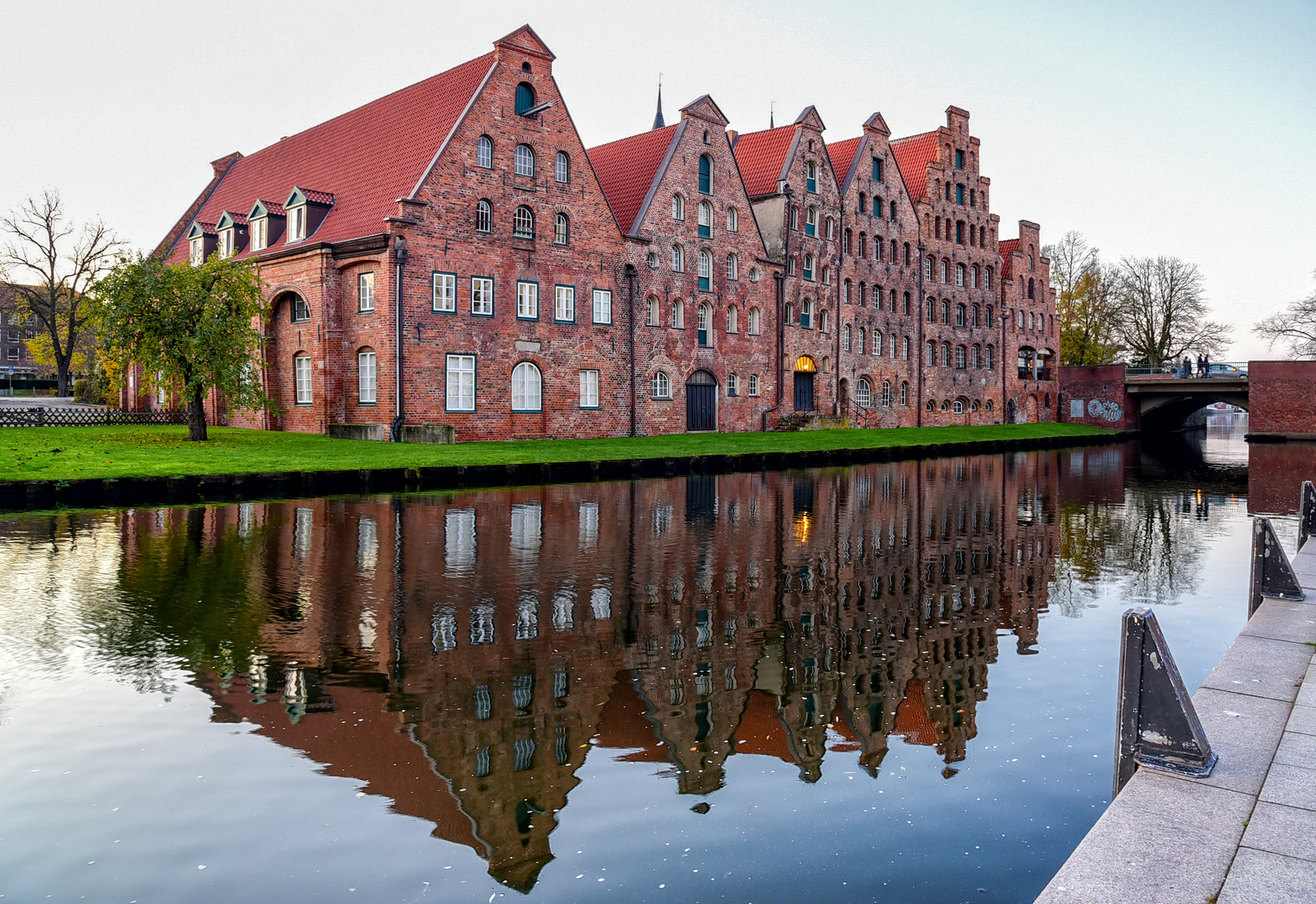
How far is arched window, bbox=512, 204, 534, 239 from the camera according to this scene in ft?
116

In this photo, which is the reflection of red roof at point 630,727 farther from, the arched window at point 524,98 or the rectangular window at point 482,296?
the arched window at point 524,98

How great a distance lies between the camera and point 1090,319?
79.2 meters

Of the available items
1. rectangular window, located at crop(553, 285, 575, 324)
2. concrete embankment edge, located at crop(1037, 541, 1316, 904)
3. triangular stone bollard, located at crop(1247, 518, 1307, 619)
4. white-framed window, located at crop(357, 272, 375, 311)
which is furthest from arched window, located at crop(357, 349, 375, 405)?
concrete embankment edge, located at crop(1037, 541, 1316, 904)

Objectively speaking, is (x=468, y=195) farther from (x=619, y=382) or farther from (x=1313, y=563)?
(x=1313, y=563)

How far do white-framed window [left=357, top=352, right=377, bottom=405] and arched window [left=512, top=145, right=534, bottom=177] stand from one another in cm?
867

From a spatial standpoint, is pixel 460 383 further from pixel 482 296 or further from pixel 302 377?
pixel 302 377

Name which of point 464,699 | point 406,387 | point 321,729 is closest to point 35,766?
point 321,729

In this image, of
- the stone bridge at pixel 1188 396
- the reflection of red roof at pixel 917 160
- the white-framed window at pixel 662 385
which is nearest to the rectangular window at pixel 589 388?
the white-framed window at pixel 662 385

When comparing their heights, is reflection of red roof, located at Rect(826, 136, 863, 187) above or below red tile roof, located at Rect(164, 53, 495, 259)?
above

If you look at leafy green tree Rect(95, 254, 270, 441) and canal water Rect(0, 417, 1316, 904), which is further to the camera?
leafy green tree Rect(95, 254, 270, 441)

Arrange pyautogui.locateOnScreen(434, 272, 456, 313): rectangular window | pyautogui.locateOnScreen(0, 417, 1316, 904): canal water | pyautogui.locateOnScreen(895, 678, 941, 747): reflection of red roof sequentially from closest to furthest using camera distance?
1. pyautogui.locateOnScreen(0, 417, 1316, 904): canal water
2. pyautogui.locateOnScreen(895, 678, 941, 747): reflection of red roof
3. pyautogui.locateOnScreen(434, 272, 456, 313): rectangular window

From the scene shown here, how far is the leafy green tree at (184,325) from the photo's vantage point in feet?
93.4

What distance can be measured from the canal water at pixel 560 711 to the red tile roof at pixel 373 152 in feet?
74.4

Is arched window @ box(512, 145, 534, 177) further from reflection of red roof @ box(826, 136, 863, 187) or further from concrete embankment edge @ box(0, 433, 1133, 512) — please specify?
reflection of red roof @ box(826, 136, 863, 187)
